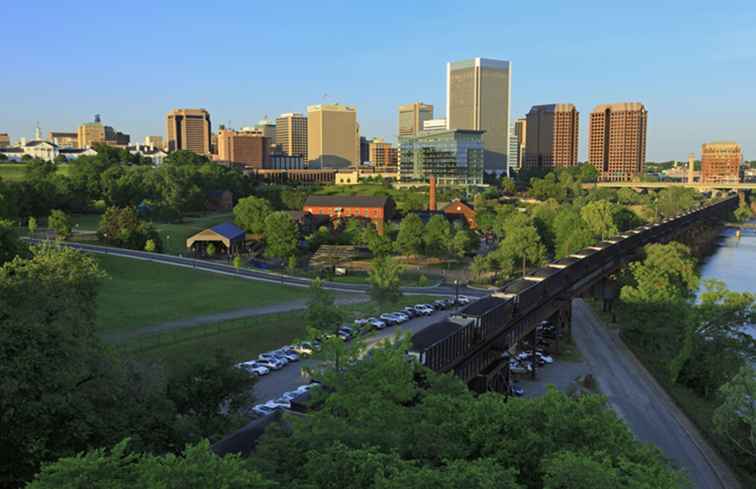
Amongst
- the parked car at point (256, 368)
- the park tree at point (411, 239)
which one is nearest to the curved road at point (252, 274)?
the park tree at point (411, 239)

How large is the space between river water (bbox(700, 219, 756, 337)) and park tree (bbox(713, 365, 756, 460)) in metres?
28.2

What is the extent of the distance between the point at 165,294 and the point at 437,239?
4562 cm

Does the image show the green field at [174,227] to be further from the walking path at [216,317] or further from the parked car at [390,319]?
the parked car at [390,319]

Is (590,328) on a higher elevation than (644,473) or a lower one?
lower

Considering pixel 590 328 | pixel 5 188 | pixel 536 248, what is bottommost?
pixel 590 328

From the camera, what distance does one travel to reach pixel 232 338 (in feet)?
149

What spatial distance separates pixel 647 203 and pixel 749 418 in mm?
153269

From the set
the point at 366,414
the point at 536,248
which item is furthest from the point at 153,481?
the point at 536,248

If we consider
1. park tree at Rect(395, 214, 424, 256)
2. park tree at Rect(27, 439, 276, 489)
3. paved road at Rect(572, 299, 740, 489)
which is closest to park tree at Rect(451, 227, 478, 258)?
park tree at Rect(395, 214, 424, 256)

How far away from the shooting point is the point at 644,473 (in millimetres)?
14930

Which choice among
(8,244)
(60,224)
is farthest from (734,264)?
(8,244)

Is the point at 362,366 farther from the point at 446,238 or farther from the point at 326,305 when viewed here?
the point at 446,238

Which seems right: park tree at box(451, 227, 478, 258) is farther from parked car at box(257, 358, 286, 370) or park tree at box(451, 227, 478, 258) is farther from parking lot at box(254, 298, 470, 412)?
parked car at box(257, 358, 286, 370)

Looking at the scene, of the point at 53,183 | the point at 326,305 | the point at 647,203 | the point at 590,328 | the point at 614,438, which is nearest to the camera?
the point at 614,438
